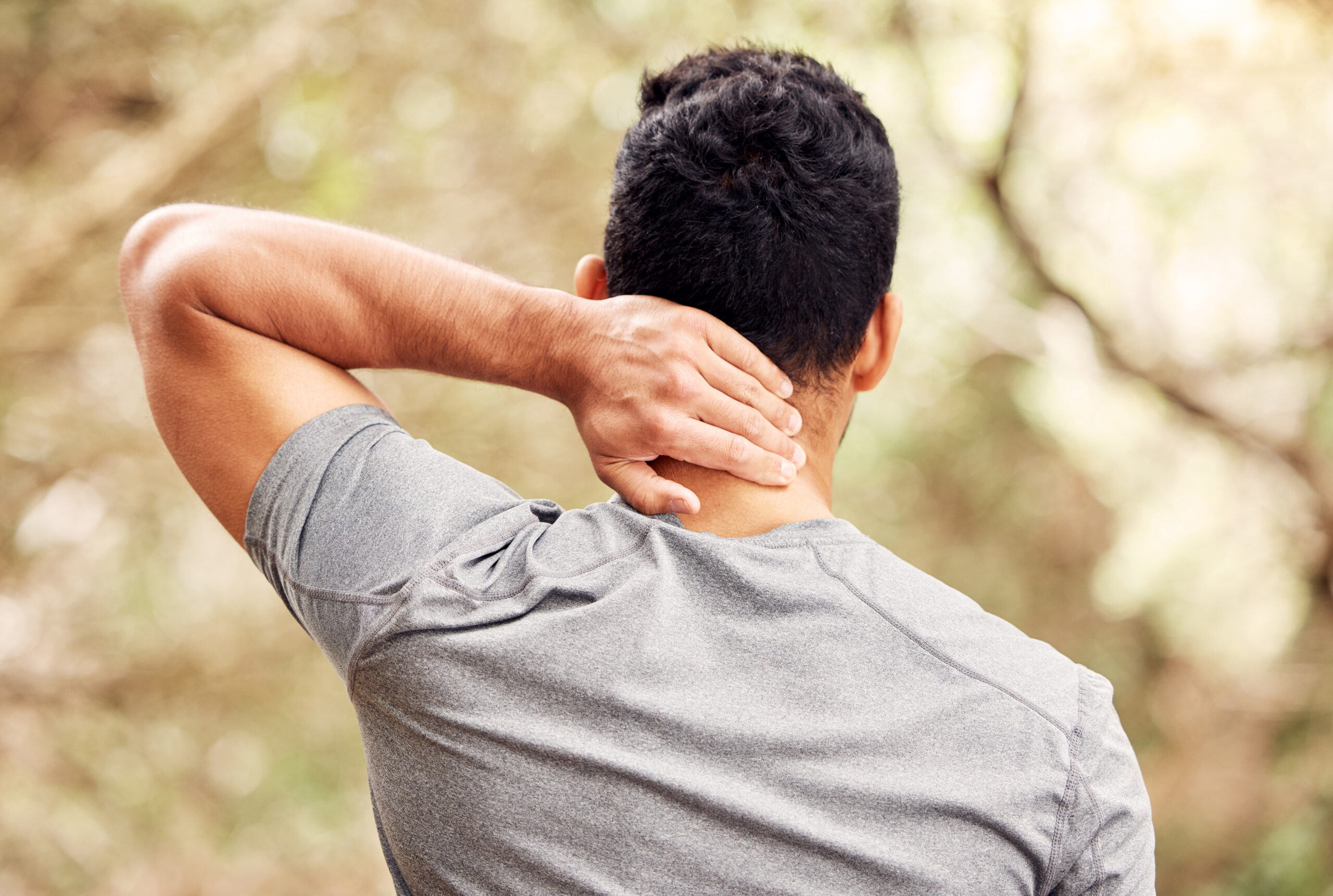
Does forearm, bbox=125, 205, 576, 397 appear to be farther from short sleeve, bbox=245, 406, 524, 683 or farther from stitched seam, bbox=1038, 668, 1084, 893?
stitched seam, bbox=1038, 668, 1084, 893

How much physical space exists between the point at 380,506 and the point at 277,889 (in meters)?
3.02

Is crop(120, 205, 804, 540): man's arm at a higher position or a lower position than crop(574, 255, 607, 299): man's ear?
lower

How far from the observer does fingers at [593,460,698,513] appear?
90 centimetres

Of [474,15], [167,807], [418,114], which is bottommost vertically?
[167,807]

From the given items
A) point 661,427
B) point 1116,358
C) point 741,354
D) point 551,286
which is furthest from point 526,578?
point 1116,358

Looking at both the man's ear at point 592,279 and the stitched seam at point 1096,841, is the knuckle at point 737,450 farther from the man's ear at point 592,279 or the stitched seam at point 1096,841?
the stitched seam at point 1096,841

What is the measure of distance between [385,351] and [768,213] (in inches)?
17.3

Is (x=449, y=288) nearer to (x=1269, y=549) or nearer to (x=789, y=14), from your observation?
(x=789, y=14)

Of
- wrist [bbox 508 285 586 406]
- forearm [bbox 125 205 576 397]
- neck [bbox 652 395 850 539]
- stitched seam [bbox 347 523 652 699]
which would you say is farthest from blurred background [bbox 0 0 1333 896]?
stitched seam [bbox 347 523 652 699]

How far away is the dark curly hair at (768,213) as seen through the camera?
3.05 feet

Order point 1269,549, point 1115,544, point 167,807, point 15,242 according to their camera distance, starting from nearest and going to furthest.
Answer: point 15,242 < point 167,807 < point 1269,549 < point 1115,544

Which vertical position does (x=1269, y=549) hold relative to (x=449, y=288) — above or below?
below

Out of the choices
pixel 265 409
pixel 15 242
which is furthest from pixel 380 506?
pixel 15 242

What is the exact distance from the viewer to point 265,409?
0.92 metres
